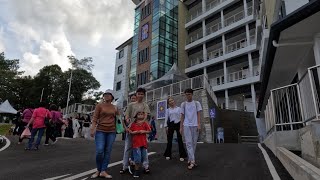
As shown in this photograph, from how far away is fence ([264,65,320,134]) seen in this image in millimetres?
5738

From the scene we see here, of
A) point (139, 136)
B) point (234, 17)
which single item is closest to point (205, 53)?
point (234, 17)

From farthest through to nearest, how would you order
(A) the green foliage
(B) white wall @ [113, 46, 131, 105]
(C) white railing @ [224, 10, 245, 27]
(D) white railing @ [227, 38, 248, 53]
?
1. (A) the green foliage
2. (B) white wall @ [113, 46, 131, 105]
3. (C) white railing @ [224, 10, 245, 27]
4. (D) white railing @ [227, 38, 248, 53]

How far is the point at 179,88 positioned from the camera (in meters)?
26.5

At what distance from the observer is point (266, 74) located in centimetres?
1270

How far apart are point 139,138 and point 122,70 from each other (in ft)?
156

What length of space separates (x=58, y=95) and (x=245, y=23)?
4157 cm

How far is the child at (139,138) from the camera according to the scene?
5367mm

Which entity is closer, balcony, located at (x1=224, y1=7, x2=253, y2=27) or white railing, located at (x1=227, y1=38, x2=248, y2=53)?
white railing, located at (x1=227, y1=38, x2=248, y2=53)

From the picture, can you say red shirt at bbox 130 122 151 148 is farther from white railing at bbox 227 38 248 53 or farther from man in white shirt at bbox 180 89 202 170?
white railing at bbox 227 38 248 53

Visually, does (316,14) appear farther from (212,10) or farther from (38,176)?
(212,10)

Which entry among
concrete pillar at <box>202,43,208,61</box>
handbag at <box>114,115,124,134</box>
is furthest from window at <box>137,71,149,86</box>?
handbag at <box>114,115,124,134</box>

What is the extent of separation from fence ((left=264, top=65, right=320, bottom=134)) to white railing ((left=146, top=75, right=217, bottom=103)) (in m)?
15.9

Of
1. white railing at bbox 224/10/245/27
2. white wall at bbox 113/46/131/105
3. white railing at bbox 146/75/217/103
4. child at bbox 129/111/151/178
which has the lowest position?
child at bbox 129/111/151/178

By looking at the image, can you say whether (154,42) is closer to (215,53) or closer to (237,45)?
(215,53)
